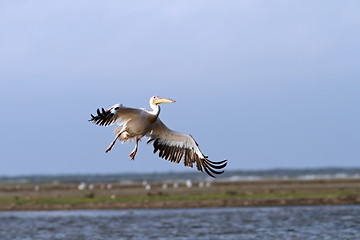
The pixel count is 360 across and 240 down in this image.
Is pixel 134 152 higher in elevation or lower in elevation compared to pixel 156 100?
lower

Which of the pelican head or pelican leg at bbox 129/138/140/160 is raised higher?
the pelican head

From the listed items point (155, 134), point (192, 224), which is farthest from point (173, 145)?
point (192, 224)

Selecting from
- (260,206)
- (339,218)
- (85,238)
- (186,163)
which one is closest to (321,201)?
(260,206)

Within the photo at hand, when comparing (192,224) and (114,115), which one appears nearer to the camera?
(114,115)

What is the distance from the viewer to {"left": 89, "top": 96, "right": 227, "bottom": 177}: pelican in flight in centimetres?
1495

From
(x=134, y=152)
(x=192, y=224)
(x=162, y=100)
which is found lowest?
(x=192, y=224)

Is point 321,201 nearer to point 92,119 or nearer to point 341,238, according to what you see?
point 341,238

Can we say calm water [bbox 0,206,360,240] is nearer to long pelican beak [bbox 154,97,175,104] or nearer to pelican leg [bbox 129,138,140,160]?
pelican leg [bbox 129,138,140,160]

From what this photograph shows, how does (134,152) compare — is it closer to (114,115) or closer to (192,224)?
(114,115)

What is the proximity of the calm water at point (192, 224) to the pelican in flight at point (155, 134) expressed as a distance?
399 inches

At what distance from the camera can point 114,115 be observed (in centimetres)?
1501

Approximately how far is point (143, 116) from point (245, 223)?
50.2ft

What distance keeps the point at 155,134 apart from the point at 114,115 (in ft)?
4.99

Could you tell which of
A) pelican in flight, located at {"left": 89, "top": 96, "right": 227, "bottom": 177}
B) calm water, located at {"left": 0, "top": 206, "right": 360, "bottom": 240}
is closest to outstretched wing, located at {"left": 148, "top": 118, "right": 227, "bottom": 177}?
pelican in flight, located at {"left": 89, "top": 96, "right": 227, "bottom": 177}
